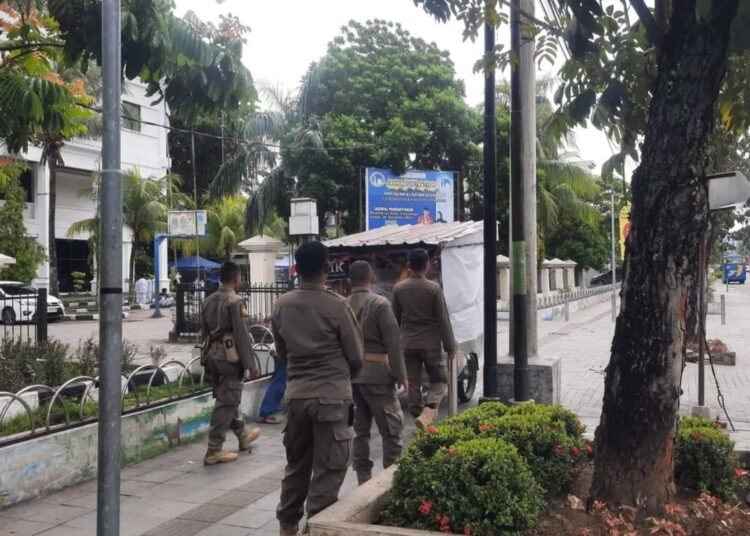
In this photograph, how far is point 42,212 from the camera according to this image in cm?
3303

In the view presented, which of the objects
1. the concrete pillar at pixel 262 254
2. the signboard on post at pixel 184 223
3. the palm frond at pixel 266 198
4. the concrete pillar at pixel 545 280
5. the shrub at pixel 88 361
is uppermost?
the palm frond at pixel 266 198

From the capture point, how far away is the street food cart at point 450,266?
9445mm

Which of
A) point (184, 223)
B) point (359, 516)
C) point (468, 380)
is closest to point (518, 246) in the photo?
point (468, 380)

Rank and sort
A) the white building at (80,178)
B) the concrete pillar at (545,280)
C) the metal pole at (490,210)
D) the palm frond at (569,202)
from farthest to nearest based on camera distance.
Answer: the concrete pillar at (545,280)
the white building at (80,178)
the palm frond at (569,202)
the metal pole at (490,210)

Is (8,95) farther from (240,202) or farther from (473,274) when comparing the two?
(240,202)

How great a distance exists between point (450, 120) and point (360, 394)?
68.6 ft

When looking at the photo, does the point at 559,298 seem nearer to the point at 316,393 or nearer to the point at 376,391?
the point at 376,391

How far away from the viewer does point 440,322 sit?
21.8 feet

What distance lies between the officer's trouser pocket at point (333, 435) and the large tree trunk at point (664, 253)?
1.48 meters

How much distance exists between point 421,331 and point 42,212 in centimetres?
3044

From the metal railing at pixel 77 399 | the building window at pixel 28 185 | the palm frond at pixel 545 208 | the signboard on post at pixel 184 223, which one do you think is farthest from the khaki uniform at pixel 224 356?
the building window at pixel 28 185

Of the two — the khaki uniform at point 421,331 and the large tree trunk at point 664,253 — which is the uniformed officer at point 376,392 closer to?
the khaki uniform at point 421,331

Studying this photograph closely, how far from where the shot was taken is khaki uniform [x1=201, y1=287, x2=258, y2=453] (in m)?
6.64

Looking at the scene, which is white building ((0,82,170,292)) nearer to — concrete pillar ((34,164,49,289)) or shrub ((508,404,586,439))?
concrete pillar ((34,164,49,289))
